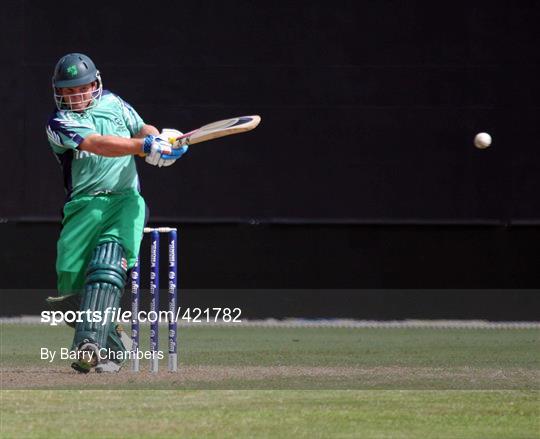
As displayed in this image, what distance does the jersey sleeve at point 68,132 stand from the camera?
251 inches

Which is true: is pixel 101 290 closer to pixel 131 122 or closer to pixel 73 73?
pixel 131 122

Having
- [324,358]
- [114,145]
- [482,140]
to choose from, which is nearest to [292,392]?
[114,145]

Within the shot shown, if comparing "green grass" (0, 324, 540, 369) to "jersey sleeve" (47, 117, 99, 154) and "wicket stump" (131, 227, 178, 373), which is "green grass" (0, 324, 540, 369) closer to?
"wicket stump" (131, 227, 178, 373)

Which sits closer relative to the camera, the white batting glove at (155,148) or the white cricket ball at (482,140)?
the white batting glove at (155,148)

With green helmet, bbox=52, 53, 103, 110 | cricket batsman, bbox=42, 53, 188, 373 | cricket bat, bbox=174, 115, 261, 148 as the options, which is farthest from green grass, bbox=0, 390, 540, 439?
green helmet, bbox=52, 53, 103, 110

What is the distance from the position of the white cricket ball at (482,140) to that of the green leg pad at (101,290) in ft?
12.7

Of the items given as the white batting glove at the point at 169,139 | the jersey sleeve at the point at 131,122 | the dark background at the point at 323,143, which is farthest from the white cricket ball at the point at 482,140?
the white batting glove at the point at 169,139

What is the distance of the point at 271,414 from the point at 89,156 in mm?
1830

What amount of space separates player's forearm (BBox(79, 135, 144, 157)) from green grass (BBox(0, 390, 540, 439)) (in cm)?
111

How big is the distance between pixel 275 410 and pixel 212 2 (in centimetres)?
508

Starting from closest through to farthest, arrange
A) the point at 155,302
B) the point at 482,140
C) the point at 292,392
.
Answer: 1. the point at 292,392
2. the point at 155,302
3. the point at 482,140

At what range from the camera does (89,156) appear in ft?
21.5

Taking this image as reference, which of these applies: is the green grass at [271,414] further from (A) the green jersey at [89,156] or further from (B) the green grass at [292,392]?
(A) the green jersey at [89,156]

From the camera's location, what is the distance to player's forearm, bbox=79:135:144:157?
246 inches
